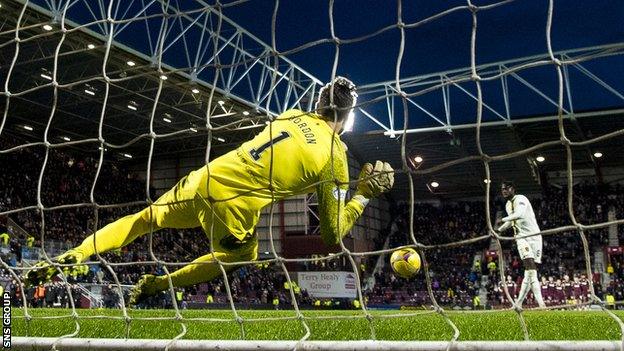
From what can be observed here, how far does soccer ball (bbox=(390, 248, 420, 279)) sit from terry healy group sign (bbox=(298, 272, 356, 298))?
2075 cm

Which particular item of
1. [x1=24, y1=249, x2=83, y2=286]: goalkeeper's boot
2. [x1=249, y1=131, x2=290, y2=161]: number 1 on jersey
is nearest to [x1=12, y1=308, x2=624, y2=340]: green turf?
[x1=24, y1=249, x2=83, y2=286]: goalkeeper's boot

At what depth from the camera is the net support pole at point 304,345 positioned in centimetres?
196

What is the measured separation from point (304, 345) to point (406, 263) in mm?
2970

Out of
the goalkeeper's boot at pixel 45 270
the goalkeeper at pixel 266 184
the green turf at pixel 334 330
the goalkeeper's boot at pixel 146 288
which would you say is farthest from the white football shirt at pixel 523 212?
the goalkeeper's boot at pixel 45 270

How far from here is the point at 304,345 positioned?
7.45 feet

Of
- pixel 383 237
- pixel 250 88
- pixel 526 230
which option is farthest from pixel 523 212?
pixel 383 237

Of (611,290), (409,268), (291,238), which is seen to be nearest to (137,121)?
(291,238)

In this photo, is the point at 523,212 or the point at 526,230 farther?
the point at 526,230

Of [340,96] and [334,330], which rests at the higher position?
[340,96]

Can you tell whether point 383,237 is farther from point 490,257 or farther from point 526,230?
point 526,230

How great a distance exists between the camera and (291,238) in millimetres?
29969

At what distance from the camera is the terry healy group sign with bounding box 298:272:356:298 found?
85.0 ft

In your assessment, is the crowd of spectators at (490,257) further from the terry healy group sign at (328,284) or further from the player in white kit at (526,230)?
the player in white kit at (526,230)

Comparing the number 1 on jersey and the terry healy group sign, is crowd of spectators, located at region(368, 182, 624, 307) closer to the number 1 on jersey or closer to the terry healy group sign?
the terry healy group sign
